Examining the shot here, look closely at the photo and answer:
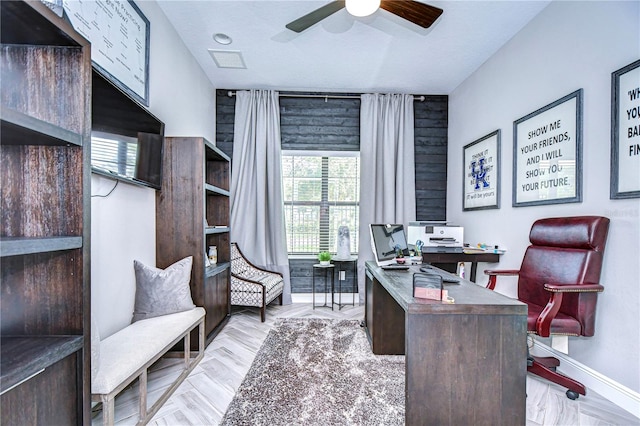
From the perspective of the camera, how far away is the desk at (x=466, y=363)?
132cm

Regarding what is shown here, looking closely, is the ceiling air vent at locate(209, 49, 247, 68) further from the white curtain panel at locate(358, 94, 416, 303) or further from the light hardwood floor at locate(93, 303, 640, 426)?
the light hardwood floor at locate(93, 303, 640, 426)

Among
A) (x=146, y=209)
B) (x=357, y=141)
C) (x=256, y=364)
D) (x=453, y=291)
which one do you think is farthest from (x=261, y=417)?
(x=357, y=141)

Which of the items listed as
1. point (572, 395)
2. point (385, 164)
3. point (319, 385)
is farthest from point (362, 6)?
point (572, 395)

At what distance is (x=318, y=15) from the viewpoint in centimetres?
201

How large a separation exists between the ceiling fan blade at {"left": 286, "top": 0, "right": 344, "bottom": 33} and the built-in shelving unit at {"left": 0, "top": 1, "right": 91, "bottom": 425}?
4.74ft

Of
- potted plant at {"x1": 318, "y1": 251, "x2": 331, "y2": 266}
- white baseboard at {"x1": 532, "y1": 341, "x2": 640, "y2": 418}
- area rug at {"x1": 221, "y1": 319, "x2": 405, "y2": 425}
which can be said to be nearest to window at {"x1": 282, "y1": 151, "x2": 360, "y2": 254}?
potted plant at {"x1": 318, "y1": 251, "x2": 331, "y2": 266}

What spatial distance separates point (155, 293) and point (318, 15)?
2.27 meters

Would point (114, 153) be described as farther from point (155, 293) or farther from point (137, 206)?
point (155, 293)

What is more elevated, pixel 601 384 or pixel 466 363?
pixel 466 363

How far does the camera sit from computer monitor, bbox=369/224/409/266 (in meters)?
2.36

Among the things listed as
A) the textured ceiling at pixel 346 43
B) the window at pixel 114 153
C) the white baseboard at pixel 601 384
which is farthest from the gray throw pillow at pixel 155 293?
the white baseboard at pixel 601 384

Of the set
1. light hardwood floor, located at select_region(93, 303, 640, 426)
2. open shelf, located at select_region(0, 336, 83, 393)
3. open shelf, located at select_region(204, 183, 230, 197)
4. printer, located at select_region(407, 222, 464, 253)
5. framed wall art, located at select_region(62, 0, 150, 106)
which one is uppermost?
framed wall art, located at select_region(62, 0, 150, 106)

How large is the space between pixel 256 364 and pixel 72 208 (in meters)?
1.77

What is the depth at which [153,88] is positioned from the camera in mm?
2412
